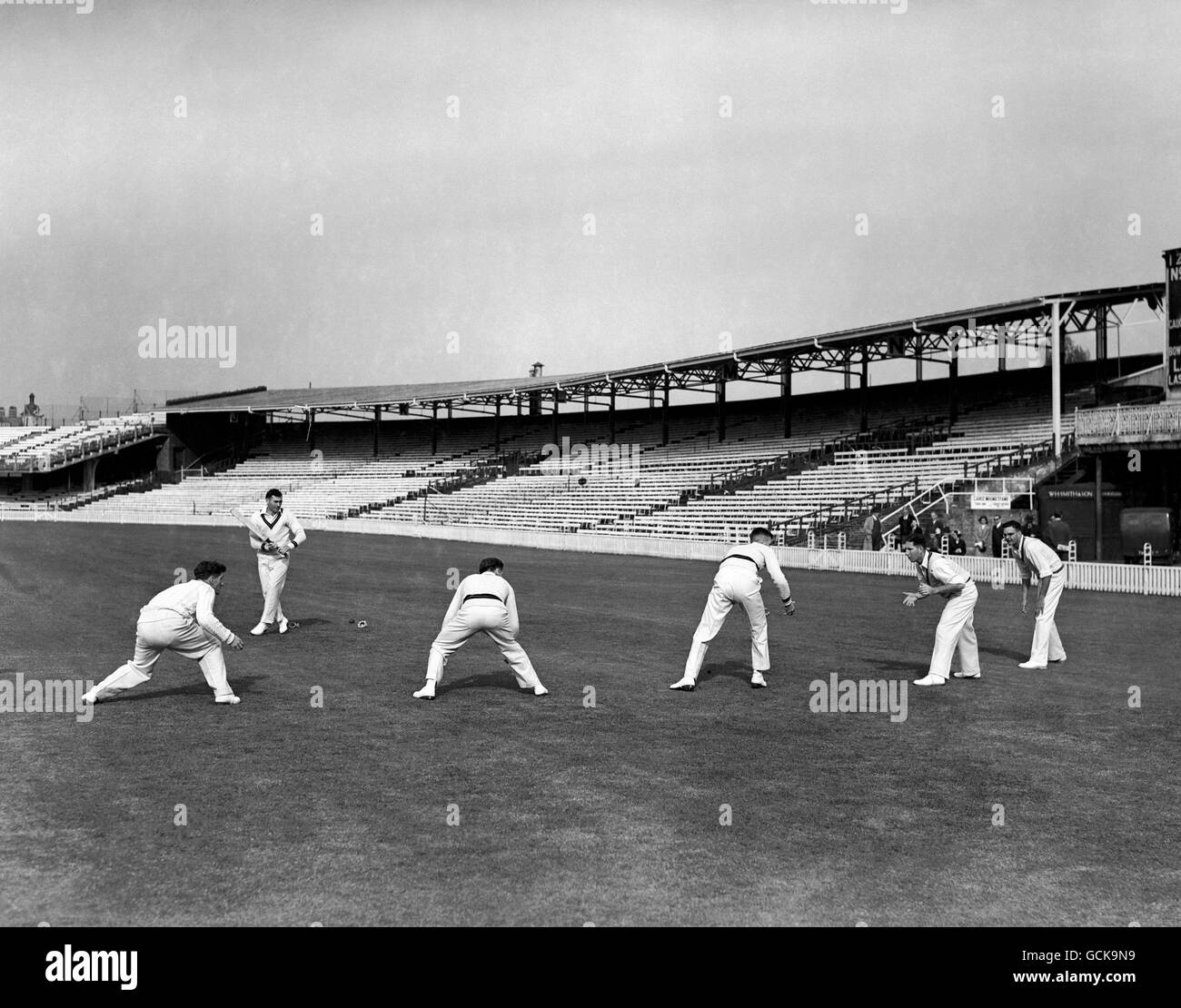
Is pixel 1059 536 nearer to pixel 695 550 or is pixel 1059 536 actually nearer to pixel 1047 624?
pixel 695 550

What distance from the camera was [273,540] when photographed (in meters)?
15.2

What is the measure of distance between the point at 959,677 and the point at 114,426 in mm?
70319

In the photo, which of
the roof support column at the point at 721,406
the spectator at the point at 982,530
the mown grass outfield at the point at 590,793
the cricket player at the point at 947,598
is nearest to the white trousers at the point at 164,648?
the mown grass outfield at the point at 590,793

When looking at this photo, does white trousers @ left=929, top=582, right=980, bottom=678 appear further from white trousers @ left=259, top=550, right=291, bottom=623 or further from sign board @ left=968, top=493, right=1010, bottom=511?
sign board @ left=968, top=493, right=1010, bottom=511

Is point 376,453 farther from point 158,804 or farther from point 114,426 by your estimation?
point 158,804

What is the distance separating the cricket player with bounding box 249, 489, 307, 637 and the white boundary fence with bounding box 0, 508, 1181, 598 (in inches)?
540

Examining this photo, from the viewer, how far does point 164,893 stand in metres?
5.71

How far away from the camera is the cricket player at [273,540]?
15195mm

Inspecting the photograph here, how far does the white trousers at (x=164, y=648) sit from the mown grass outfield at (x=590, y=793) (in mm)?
329

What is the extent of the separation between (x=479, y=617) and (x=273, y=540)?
230 inches

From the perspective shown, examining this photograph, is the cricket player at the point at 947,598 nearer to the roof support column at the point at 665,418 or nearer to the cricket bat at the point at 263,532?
the cricket bat at the point at 263,532

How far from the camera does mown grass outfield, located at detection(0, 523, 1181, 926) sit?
5719mm

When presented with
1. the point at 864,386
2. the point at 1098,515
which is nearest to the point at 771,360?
the point at 864,386

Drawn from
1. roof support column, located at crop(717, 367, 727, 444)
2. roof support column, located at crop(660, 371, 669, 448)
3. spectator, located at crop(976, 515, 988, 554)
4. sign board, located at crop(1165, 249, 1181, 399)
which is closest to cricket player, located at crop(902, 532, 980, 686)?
spectator, located at crop(976, 515, 988, 554)
